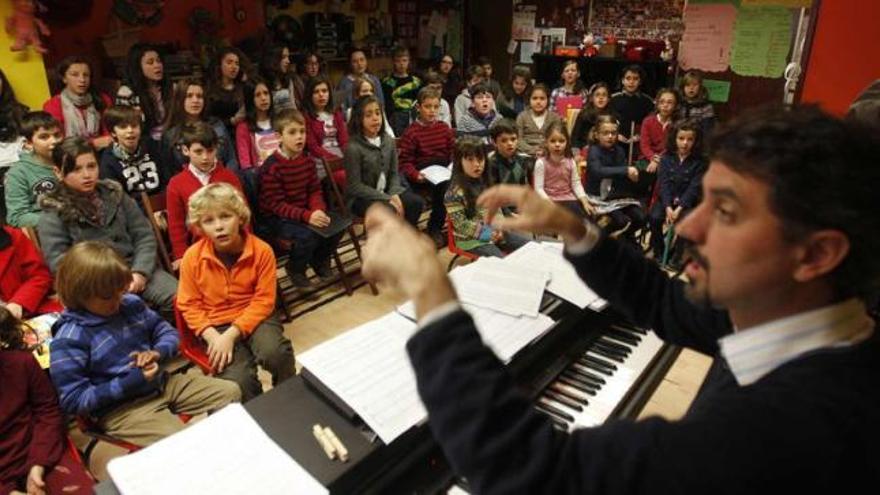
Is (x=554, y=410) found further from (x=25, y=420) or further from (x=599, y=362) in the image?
(x=25, y=420)

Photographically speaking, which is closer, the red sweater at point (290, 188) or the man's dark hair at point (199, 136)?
the man's dark hair at point (199, 136)

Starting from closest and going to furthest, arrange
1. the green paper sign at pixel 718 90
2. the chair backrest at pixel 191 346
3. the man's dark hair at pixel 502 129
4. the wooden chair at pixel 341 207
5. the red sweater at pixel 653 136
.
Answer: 1. the chair backrest at pixel 191 346
2. the wooden chair at pixel 341 207
3. the man's dark hair at pixel 502 129
4. the red sweater at pixel 653 136
5. the green paper sign at pixel 718 90

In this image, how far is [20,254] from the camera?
8.73 ft

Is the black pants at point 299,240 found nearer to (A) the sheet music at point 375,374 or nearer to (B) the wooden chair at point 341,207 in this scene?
(B) the wooden chair at point 341,207

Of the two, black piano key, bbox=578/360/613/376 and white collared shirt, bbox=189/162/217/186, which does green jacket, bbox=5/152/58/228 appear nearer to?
white collared shirt, bbox=189/162/217/186

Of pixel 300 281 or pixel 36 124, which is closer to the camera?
pixel 36 124

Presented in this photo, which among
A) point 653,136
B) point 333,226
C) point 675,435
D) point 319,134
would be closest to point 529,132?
point 653,136

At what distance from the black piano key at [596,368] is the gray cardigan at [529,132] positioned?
12.5ft

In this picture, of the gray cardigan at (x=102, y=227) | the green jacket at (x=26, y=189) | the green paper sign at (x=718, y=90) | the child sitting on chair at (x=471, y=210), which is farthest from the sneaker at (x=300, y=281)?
the green paper sign at (x=718, y=90)

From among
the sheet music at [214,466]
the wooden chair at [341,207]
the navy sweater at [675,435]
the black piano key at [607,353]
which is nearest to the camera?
the navy sweater at [675,435]

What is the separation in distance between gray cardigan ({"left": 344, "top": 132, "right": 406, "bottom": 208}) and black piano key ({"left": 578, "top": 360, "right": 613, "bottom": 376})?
2.67m

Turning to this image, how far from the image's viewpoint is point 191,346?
2436 mm

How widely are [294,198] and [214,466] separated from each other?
113 inches

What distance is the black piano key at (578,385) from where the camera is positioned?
1.51m
